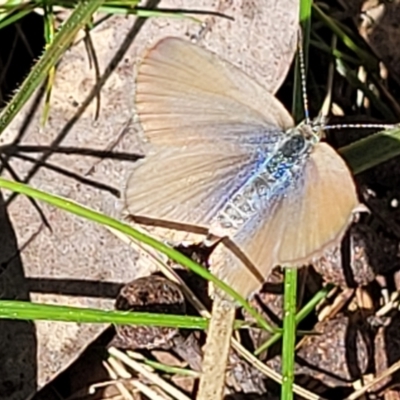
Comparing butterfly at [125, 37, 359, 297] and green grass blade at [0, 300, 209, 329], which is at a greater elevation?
butterfly at [125, 37, 359, 297]

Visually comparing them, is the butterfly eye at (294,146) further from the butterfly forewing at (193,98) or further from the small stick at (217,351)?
the small stick at (217,351)

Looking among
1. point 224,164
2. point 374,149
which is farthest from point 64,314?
point 374,149

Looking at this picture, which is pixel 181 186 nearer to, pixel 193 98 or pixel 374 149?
pixel 193 98

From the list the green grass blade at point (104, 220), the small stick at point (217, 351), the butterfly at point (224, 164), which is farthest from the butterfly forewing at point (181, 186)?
the small stick at point (217, 351)

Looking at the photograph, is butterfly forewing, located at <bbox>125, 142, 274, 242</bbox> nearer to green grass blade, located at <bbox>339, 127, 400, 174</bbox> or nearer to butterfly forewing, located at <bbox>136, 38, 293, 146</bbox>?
butterfly forewing, located at <bbox>136, 38, 293, 146</bbox>

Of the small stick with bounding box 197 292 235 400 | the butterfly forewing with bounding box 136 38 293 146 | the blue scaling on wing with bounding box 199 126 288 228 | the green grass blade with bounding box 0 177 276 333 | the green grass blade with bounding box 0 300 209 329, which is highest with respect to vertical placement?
the butterfly forewing with bounding box 136 38 293 146

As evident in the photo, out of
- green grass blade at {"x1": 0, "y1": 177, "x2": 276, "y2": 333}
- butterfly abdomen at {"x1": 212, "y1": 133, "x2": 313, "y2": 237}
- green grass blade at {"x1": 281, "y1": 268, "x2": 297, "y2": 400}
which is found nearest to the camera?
green grass blade at {"x1": 0, "y1": 177, "x2": 276, "y2": 333}

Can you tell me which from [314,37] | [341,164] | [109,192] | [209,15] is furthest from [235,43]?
[341,164]

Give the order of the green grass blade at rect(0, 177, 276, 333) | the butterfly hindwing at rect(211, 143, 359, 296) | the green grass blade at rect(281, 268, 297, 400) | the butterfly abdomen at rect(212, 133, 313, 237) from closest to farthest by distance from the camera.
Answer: the butterfly hindwing at rect(211, 143, 359, 296) → the green grass blade at rect(0, 177, 276, 333) → the butterfly abdomen at rect(212, 133, 313, 237) → the green grass blade at rect(281, 268, 297, 400)

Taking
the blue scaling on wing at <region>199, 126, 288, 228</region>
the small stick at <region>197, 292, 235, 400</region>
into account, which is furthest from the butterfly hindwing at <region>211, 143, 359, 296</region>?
the small stick at <region>197, 292, 235, 400</region>
